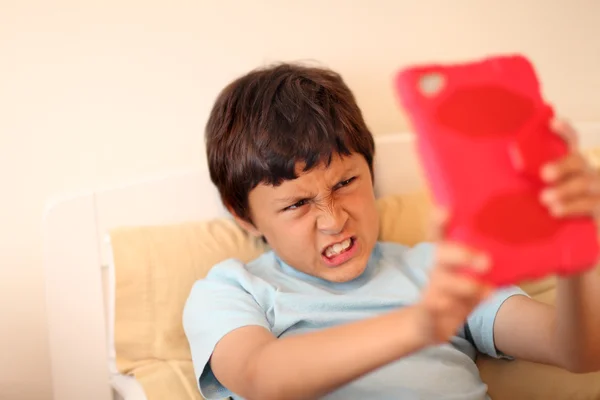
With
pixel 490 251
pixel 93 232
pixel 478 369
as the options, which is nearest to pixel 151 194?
pixel 93 232

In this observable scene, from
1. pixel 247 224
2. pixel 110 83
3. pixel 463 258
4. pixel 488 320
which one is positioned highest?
pixel 110 83

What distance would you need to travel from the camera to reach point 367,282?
1010mm

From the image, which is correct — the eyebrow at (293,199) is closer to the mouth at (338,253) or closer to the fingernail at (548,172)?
the mouth at (338,253)

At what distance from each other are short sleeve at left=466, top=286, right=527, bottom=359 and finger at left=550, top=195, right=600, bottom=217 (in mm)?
387

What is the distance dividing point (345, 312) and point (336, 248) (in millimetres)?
92

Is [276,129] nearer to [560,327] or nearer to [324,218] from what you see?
[324,218]

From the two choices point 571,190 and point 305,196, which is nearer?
point 571,190

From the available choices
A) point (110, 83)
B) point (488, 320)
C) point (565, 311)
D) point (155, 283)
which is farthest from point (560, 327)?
point (110, 83)

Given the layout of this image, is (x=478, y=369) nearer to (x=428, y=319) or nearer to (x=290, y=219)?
(x=290, y=219)

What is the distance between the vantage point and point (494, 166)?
546 millimetres

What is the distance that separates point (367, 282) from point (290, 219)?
17cm

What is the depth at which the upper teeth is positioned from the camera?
3.15 ft

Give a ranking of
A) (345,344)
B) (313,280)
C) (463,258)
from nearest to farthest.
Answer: (463,258) → (345,344) → (313,280)

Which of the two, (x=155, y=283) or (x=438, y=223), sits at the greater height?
(x=438, y=223)
